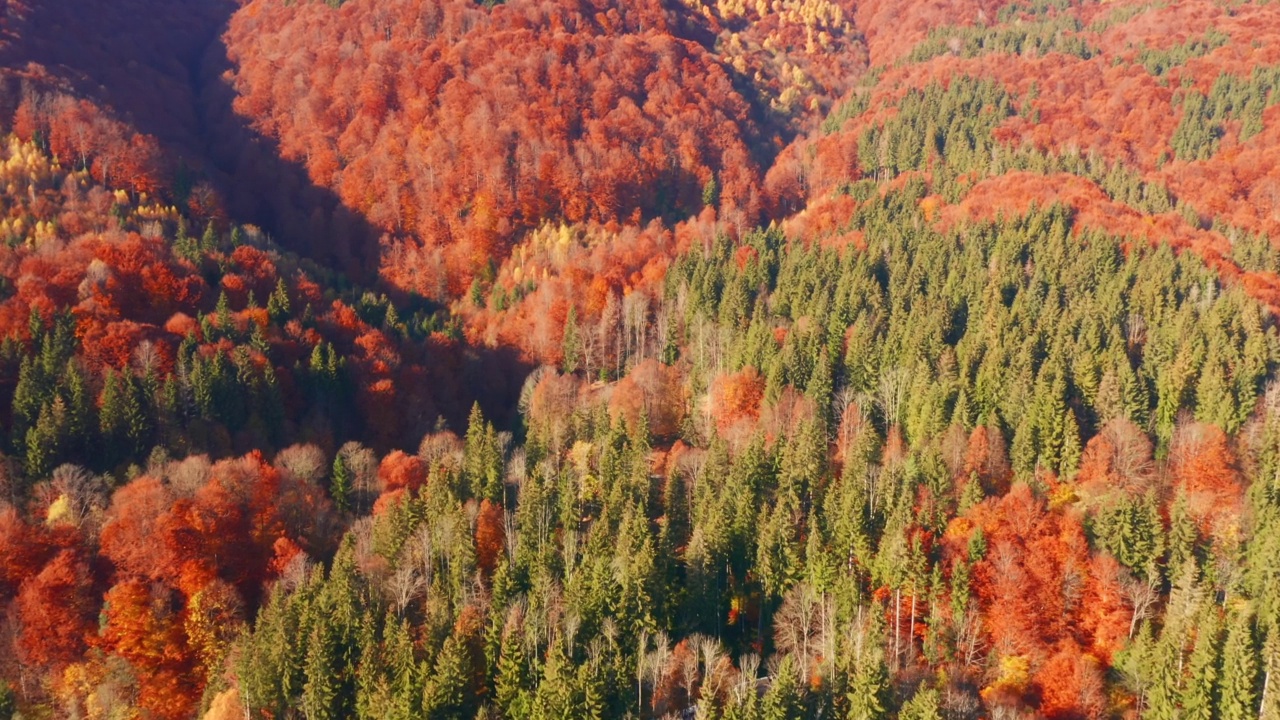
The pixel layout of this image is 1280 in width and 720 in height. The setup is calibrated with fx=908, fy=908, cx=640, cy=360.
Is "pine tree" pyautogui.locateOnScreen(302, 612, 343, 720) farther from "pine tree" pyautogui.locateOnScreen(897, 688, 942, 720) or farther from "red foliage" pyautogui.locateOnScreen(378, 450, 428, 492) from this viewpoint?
"pine tree" pyautogui.locateOnScreen(897, 688, 942, 720)

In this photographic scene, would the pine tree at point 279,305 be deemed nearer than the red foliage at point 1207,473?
No

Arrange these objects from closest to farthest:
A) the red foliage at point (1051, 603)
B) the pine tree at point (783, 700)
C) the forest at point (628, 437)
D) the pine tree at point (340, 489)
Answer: the pine tree at point (783, 700), the forest at point (628, 437), the red foliage at point (1051, 603), the pine tree at point (340, 489)

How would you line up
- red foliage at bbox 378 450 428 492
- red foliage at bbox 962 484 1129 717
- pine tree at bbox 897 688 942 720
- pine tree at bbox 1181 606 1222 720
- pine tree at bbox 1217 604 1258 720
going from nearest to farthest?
1. pine tree at bbox 897 688 942 720
2. pine tree at bbox 1217 604 1258 720
3. pine tree at bbox 1181 606 1222 720
4. red foliage at bbox 962 484 1129 717
5. red foliage at bbox 378 450 428 492

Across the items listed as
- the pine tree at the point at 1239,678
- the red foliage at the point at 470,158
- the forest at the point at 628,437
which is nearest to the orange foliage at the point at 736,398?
the forest at the point at 628,437

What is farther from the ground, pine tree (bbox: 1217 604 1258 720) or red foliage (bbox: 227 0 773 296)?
red foliage (bbox: 227 0 773 296)

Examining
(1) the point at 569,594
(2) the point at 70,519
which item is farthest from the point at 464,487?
(2) the point at 70,519

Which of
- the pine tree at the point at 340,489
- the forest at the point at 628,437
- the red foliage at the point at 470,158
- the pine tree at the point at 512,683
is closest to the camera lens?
the pine tree at the point at 512,683

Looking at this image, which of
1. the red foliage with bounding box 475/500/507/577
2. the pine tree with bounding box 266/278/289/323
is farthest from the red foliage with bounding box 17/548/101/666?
the pine tree with bounding box 266/278/289/323

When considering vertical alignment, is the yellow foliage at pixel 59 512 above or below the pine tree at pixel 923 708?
Answer: above

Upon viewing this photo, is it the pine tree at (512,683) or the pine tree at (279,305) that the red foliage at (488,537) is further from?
the pine tree at (279,305)
